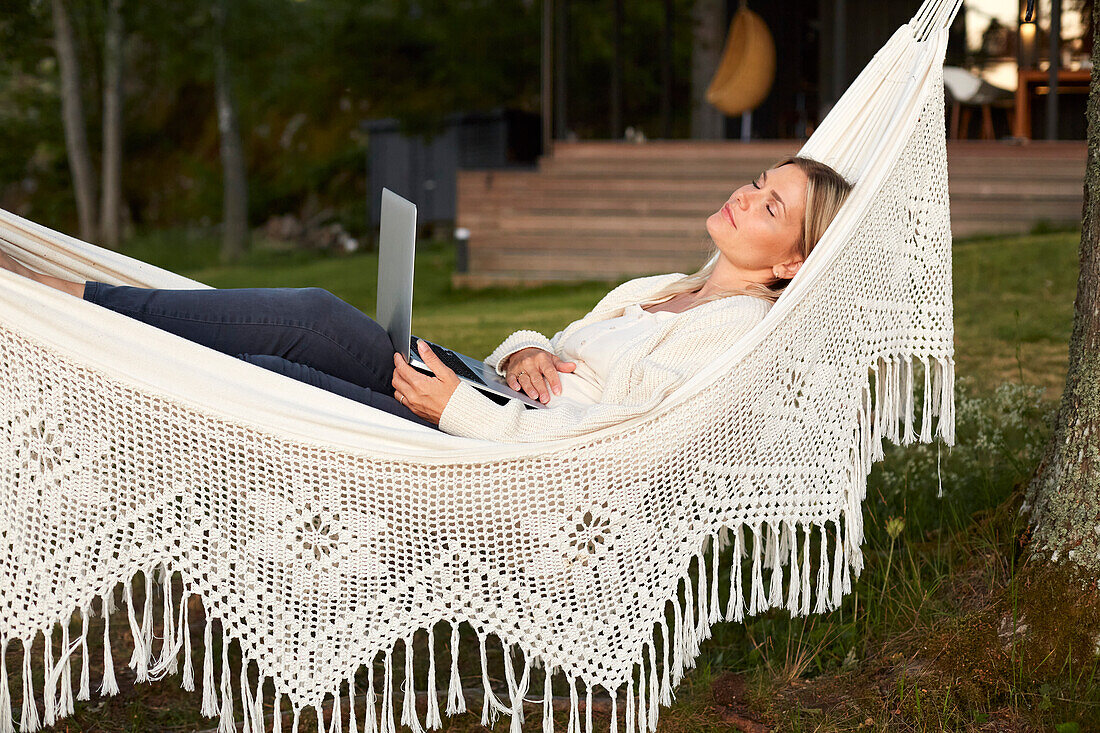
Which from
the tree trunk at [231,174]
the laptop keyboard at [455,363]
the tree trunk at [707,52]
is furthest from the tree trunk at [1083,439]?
the tree trunk at [231,174]

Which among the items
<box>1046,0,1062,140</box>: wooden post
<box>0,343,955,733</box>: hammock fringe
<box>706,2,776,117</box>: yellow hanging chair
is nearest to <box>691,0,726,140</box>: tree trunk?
<box>706,2,776,117</box>: yellow hanging chair

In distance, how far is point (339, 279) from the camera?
322 inches

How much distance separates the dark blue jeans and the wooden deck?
488 cm

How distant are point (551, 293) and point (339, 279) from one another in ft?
7.15

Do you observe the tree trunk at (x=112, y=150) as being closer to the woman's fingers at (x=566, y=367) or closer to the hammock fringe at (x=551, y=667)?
the woman's fingers at (x=566, y=367)

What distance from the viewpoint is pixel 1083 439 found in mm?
1906

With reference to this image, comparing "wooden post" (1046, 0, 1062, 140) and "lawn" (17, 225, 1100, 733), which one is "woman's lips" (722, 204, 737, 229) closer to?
"lawn" (17, 225, 1100, 733)

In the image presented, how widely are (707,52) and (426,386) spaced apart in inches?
334

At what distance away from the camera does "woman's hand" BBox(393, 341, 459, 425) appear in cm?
183

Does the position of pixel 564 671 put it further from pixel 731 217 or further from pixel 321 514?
pixel 731 217

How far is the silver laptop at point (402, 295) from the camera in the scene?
5.86ft

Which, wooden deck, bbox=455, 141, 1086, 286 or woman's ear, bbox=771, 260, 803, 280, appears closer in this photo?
woman's ear, bbox=771, 260, 803, 280

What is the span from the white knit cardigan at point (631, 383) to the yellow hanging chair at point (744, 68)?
712 cm

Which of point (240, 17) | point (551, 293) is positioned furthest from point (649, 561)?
point (240, 17)
